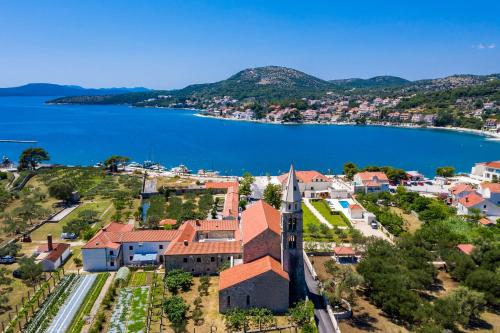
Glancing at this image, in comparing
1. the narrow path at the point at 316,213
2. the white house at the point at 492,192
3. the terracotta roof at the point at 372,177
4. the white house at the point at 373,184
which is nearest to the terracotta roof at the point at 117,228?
the narrow path at the point at 316,213

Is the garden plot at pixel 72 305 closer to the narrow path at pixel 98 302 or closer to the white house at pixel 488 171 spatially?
the narrow path at pixel 98 302

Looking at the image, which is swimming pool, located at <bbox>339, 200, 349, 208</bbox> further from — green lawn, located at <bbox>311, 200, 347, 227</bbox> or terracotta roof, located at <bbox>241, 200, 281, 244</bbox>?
terracotta roof, located at <bbox>241, 200, 281, 244</bbox>

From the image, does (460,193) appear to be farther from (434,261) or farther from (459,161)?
(459,161)

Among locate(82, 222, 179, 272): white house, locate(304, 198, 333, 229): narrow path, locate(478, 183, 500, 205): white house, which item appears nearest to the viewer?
locate(82, 222, 179, 272): white house

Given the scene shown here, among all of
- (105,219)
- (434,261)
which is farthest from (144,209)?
(434,261)

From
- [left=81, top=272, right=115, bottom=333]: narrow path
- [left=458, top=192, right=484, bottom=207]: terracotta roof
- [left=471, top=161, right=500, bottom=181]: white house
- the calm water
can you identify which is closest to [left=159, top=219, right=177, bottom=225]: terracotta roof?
[left=81, top=272, right=115, bottom=333]: narrow path

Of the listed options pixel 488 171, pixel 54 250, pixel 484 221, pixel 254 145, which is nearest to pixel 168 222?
pixel 54 250

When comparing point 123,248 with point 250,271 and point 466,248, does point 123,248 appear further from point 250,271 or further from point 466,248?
point 466,248
